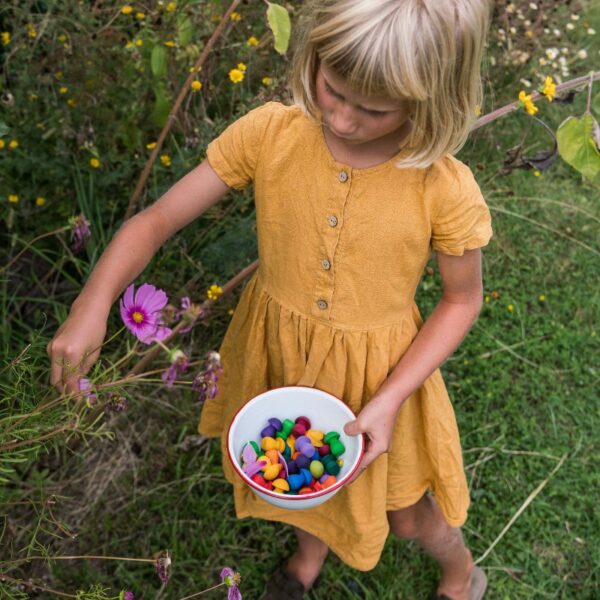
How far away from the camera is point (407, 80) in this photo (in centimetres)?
90

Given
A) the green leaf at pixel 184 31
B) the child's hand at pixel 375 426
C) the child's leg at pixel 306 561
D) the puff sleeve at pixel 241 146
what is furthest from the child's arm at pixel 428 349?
the green leaf at pixel 184 31

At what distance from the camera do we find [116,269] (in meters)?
1.09

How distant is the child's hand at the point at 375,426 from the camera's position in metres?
1.19

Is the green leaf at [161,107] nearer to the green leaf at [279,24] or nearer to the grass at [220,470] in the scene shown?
the grass at [220,470]

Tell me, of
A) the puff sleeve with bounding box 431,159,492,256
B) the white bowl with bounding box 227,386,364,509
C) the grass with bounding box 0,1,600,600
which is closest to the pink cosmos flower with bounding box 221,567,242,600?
the white bowl with bounding box 227,386,364,509

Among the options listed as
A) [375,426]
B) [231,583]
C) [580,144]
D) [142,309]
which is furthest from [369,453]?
[580,144]

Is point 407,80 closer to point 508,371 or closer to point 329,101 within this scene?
point 329,101

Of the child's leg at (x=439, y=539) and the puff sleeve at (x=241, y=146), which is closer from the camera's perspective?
the puff sleeve at (x=241, y=146)

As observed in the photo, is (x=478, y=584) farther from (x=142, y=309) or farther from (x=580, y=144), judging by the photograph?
(x=142, y=309)

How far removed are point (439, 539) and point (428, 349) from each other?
58cm

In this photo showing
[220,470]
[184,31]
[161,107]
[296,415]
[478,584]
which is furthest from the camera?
[220,470]

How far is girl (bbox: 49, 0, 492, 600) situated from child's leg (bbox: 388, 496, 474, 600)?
24 millimetres

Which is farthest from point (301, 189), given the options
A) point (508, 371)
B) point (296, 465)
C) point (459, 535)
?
point (508, 371)

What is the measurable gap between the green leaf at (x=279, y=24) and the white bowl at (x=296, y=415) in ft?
1.81
